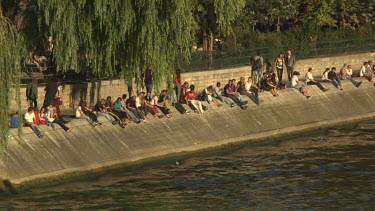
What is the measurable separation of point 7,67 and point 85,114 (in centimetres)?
843

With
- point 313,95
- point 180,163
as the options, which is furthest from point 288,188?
point 313,95

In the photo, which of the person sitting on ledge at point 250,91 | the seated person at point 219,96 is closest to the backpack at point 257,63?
the person sitting on ledge at point 250,91

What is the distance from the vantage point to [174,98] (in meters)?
51.4

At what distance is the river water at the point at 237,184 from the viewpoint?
39562 mm

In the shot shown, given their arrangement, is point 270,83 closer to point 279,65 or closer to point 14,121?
point 279,65

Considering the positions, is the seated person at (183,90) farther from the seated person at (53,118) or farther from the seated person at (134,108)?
the seated person at (53,118)

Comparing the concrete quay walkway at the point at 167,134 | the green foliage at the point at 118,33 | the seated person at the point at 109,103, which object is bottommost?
the concrete quay walkway at the point at 167,134

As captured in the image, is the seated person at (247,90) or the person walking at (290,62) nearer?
the seated person at (247,90)

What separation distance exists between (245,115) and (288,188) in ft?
38.2

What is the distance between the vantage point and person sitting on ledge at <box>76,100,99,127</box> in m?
46.7

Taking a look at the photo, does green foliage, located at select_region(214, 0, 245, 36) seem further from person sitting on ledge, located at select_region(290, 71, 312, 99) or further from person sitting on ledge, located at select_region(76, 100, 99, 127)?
person sitting on ledge, located at select_region(76, 100, 99, 127)

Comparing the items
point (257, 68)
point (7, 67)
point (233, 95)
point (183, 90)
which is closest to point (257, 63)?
point (257, 68)

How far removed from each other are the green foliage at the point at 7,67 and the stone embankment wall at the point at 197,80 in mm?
2126

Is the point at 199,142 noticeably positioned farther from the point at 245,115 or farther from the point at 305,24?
the point at 305,24
